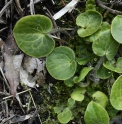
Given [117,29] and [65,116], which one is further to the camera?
[65,116]

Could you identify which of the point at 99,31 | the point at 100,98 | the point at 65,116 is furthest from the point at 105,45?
the point at 65,116

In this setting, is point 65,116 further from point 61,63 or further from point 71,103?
point 61,63

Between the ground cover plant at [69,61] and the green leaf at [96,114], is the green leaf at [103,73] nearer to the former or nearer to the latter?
the ground cover plant at [69,61]

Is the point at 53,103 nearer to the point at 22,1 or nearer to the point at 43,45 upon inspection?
the point at 43,45

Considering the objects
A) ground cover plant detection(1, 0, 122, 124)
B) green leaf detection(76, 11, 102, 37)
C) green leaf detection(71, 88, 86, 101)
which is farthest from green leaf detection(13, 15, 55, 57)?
green leaf detection(71, 88, 86, 101)

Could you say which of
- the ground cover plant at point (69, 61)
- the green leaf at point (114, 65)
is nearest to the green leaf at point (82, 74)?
the ground cover plant at point (69, 61)

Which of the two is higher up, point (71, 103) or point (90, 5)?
point (90, 5)
